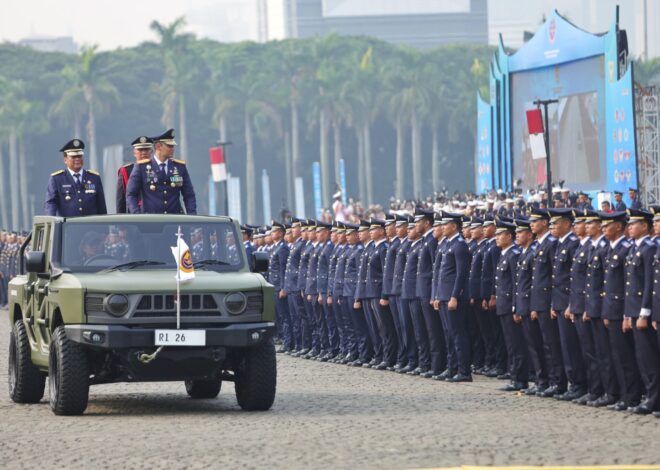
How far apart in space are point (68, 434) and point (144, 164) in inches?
170

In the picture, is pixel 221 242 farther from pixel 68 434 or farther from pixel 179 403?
pixel 68 434

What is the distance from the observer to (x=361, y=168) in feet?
349

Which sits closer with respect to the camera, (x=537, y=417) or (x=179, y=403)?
(x=537, y=417)

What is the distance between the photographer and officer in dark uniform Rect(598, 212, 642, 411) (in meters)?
14.9

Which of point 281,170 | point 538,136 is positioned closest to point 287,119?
point 281,170

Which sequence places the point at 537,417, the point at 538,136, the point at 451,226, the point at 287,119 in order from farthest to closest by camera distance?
the point at 287,119 → the point at 538,136 → the point at 451,226 → the point at 537,417

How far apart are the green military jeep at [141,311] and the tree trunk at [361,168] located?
91.0 metres

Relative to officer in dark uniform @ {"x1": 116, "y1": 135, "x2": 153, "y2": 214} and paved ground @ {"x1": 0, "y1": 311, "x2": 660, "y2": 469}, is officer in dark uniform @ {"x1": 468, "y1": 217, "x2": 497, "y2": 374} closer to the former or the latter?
paved ground @ {"x1": 0, "y1": 311, "x2": 660, "y2": 469}

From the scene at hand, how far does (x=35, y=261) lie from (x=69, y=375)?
3.84ft

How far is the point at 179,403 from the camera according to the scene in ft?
52.7

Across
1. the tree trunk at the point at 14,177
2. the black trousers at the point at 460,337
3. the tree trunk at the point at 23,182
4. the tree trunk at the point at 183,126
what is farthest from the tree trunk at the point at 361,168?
the black trousers at the point at 460,337

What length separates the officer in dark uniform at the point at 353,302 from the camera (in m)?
22.0

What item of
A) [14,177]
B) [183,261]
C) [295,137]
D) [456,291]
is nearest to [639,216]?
[183,261]

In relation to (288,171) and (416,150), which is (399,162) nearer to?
(416,150)
